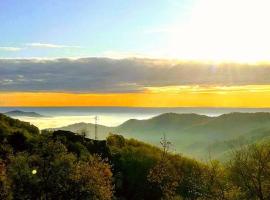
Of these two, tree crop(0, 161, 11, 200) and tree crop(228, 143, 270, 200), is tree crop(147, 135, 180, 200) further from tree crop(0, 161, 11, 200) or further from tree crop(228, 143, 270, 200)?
tree crop(0, 161, 11, 200)

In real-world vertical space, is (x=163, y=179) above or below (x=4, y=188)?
below

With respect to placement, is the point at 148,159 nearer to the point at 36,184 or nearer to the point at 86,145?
the point at 86,145

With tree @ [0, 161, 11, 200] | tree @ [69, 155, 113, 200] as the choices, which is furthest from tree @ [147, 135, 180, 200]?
tree @ [0, 161, 11, 200]

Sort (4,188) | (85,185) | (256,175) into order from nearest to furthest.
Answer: (256,175), (4,188), (85,185)

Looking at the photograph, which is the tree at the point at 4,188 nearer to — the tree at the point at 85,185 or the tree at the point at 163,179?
the tree at the point at 85,185

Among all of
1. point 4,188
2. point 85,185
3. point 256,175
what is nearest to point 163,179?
point 85,185

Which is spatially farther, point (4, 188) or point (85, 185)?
point (85, 185)

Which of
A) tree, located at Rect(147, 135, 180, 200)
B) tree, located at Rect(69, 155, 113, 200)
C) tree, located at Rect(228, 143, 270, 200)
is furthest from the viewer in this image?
tree, located at Rect(147, 135, 180, 200)

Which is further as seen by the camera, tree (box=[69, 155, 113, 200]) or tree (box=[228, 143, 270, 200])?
tree (box=[69, 155, 113, 200])

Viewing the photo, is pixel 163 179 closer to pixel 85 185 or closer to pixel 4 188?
pixel 85 185

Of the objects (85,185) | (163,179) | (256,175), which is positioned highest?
(256,175)

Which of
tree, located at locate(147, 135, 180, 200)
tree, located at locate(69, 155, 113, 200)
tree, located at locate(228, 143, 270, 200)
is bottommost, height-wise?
tree, located at locate(147, 135, 180, 200)

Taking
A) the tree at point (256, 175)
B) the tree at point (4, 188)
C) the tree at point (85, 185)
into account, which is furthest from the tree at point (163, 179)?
the tree at point (4, 188)
